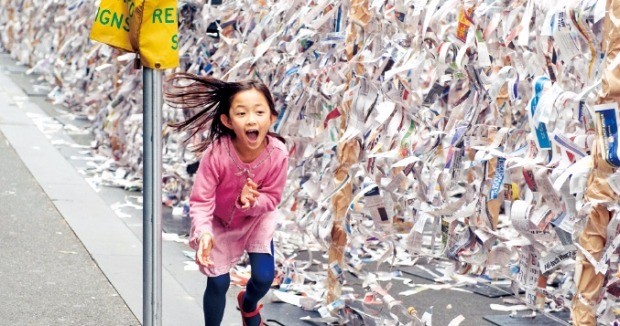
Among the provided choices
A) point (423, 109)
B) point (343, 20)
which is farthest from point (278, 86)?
point (423, 109)

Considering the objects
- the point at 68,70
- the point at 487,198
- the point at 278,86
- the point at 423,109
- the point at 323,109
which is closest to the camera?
the point at 487,198

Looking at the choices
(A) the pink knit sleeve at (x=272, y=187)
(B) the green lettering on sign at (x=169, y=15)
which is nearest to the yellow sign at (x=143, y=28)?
(B) the green lettering on sign at (x=169, y=15)

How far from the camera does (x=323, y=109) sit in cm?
597

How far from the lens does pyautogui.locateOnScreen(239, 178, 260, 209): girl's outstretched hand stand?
15.8 feet

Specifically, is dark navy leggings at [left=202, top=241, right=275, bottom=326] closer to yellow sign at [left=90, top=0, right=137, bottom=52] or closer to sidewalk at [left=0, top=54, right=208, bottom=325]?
sidewalk at [left=0, top=54, right=208, bottom=325]

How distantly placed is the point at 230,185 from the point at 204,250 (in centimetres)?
42

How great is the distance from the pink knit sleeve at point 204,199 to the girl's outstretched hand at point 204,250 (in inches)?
1.9

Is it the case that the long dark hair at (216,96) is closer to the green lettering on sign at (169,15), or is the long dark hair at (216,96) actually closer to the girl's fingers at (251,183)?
the girl's fingers at (251,183)

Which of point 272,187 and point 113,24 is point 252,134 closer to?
point 272,187

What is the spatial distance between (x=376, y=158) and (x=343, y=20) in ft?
2.80

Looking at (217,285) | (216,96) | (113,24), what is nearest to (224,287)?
(217,285)

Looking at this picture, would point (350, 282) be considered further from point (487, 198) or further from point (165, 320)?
point (487, 198)

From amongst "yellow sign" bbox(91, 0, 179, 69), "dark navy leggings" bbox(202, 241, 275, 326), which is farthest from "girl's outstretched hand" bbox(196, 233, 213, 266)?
"yellow sign" bbox(91, 0, 179, 69)

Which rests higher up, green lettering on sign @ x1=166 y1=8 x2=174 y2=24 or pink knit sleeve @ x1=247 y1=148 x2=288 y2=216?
green lettering on sign @ x1=166 y1=8 x2=174 y2=24
